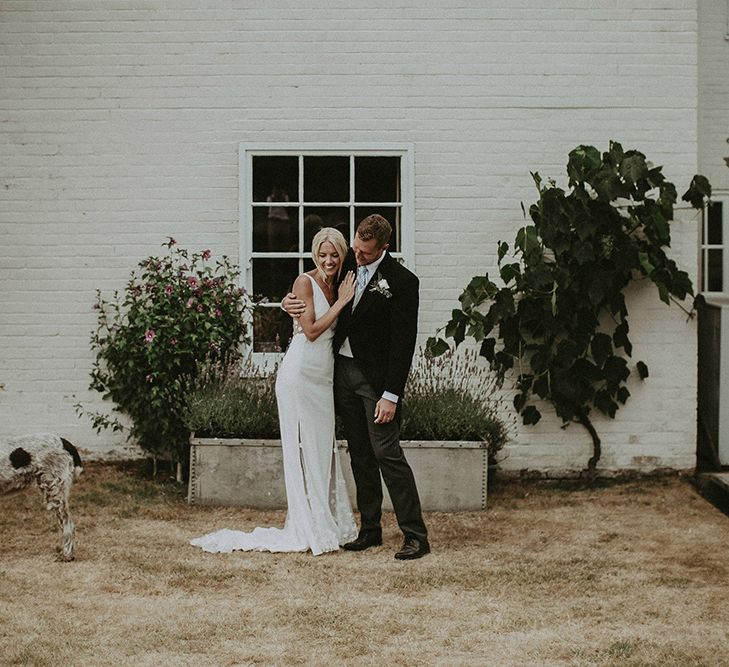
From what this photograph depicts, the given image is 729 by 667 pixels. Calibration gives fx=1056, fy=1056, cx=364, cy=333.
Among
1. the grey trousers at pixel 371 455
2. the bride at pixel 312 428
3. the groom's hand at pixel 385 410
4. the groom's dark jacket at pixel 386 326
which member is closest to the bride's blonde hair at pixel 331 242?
the bride at pixel 312 428

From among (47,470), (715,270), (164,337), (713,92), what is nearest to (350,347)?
(47,470)

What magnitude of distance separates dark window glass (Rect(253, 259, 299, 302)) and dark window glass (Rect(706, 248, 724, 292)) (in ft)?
12.2

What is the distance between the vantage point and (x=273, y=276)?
27.8 ft

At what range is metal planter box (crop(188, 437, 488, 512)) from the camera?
7363 mm

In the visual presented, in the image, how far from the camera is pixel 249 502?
7383mm

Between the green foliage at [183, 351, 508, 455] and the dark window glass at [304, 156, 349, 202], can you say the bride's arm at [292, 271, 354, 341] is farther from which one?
the dark window glass at [304, 156, 349, 202]

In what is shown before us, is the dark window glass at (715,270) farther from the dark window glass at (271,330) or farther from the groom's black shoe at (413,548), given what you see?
the groom's black shoe at (413,548)

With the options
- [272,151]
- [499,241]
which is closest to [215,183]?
[272,151]

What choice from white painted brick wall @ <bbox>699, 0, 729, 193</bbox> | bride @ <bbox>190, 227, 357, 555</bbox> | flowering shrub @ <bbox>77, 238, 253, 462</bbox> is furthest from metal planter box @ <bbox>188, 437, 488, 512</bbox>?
white painted brick wall @ <bbox>699, 0, 729, 193</bbox>

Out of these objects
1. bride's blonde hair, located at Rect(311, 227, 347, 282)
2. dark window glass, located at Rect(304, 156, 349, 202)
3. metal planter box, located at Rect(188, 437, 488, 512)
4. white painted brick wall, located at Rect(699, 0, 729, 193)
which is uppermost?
white painted brick wall, located at Rect(699, 0, 729, 193)

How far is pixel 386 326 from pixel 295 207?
8.77 feet

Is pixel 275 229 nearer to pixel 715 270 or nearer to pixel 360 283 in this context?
pixel 360 283

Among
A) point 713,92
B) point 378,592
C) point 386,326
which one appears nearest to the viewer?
point 378,592

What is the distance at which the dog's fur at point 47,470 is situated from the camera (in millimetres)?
5691
